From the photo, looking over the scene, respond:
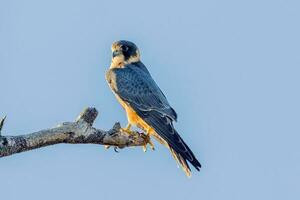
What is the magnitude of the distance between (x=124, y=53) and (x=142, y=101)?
1130 mm

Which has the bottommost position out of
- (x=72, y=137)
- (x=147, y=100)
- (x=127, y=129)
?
(x=72, y=137)

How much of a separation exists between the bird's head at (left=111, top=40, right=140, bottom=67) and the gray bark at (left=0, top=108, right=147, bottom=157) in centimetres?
245

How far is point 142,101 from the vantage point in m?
9.30

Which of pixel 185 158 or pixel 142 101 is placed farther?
pixel 142 101

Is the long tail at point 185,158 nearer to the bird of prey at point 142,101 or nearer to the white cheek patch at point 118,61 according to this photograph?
the bird of prey at point 142,101

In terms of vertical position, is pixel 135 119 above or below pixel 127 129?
above

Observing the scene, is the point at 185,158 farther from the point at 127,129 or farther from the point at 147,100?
the point at 147,100

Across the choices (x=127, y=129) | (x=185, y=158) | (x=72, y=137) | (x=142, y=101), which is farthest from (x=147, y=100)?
(x=72, y=137)

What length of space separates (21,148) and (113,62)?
394 cm

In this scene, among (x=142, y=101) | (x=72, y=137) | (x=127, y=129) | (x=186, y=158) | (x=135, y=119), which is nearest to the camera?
(x=72, y=137)

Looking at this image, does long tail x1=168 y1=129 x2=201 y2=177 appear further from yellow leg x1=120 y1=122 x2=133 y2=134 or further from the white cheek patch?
the white cheek patch

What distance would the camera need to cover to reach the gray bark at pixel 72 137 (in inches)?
253

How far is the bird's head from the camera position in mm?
10195

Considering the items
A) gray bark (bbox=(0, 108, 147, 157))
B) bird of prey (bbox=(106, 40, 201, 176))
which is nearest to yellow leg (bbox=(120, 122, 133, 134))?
bird of prey (bbox=(106, 40, 201, 176))
